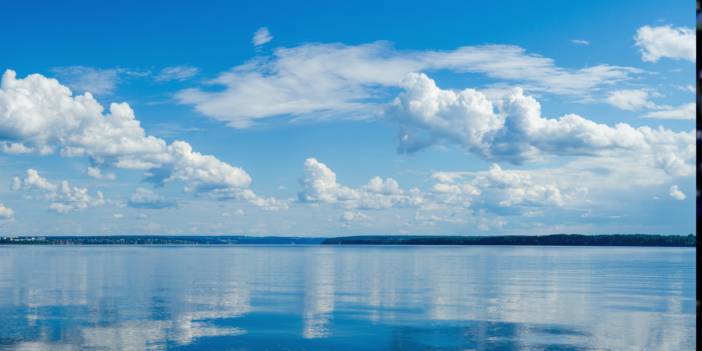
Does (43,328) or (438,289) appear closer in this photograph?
(43,328)

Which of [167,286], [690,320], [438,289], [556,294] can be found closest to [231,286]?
[167,286]

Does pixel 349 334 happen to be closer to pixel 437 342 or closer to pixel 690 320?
pixel 437 342

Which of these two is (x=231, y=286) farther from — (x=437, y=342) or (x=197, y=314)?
(x=437, y=342)

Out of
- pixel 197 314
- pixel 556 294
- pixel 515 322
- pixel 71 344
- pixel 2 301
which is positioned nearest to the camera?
pixel 71 344

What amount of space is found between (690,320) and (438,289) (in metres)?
22.5

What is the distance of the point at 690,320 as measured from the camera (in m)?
39.9

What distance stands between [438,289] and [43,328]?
108 ft

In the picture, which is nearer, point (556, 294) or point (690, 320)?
point (690, 320)

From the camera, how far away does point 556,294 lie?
53.9 meters

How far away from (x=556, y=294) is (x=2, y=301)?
1545 inches

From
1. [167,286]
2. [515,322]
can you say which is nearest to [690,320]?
[515,322]

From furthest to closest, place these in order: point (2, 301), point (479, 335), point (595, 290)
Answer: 1. point (595, 290)
2. point (2, 301)
3. point (479, 335)

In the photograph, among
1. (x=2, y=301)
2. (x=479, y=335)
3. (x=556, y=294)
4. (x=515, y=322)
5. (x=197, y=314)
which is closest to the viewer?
(x=479, y=335)

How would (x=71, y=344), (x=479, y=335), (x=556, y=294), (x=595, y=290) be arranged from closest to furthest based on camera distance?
(x=71, y=344) → (x=479, y=335) → (x=556, y=294) → (x=595, y=290)
